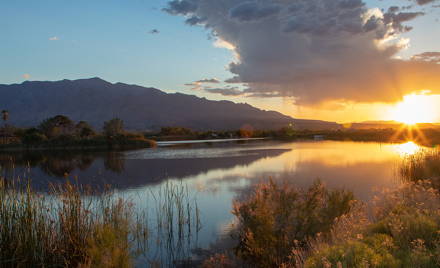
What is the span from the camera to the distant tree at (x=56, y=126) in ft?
229

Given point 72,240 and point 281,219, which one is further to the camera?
point 281,219

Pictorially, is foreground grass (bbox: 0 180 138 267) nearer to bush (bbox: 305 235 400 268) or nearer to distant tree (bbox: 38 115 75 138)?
bush (bbox: 305 235 400 268)

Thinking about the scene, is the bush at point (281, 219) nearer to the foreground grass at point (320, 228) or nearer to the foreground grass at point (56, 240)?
the foreground grass at point (320, 228)

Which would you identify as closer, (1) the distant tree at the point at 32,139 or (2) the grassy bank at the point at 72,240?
(2) the grassy bank at the point at 72,240

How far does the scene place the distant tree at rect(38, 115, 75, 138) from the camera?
6986cm

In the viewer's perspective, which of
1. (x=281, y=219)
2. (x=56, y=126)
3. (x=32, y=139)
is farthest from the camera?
(x=56, y=126)

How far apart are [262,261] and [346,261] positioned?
2.66 meters

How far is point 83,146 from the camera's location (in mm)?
57781

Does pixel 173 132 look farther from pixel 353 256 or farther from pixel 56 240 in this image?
pixel 353 256

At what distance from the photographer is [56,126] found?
75688 millimetres

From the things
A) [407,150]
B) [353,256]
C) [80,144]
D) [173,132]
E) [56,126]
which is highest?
[56,126]

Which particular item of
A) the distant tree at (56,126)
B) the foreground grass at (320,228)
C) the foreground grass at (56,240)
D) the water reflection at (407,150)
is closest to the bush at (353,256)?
the foreground grass at (320,228)

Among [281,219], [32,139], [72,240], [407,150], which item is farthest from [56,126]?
[281,219]

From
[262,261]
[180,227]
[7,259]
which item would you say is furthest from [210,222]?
[7,259]
